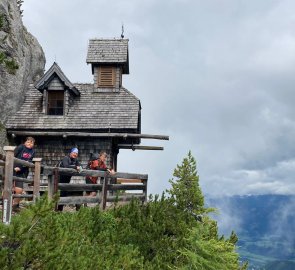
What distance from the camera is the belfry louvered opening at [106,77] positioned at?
1078 inches

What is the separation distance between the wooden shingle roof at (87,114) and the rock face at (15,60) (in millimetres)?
628

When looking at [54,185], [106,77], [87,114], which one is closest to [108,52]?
[106,77]

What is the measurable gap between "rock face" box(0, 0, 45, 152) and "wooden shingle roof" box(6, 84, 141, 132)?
0.63 metres

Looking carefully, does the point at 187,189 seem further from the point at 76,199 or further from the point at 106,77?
the point at 106,77

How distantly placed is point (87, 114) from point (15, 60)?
5.73 m

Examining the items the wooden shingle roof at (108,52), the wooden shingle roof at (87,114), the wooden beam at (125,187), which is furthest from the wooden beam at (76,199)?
the wooden shingle roof at (108,52)

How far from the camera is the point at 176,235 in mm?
14195

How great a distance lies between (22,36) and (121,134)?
1092cm

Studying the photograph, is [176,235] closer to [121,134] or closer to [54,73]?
[121,134]

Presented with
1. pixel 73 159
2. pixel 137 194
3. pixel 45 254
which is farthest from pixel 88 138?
pixel 45 254

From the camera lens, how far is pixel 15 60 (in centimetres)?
2622

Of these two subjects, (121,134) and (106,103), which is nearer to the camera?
(121,134)

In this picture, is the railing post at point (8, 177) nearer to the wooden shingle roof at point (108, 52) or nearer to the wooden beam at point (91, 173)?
the wooden beam at point (91, 173)

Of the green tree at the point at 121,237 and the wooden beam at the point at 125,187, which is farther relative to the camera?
the wooden beam at the point at 125,187
